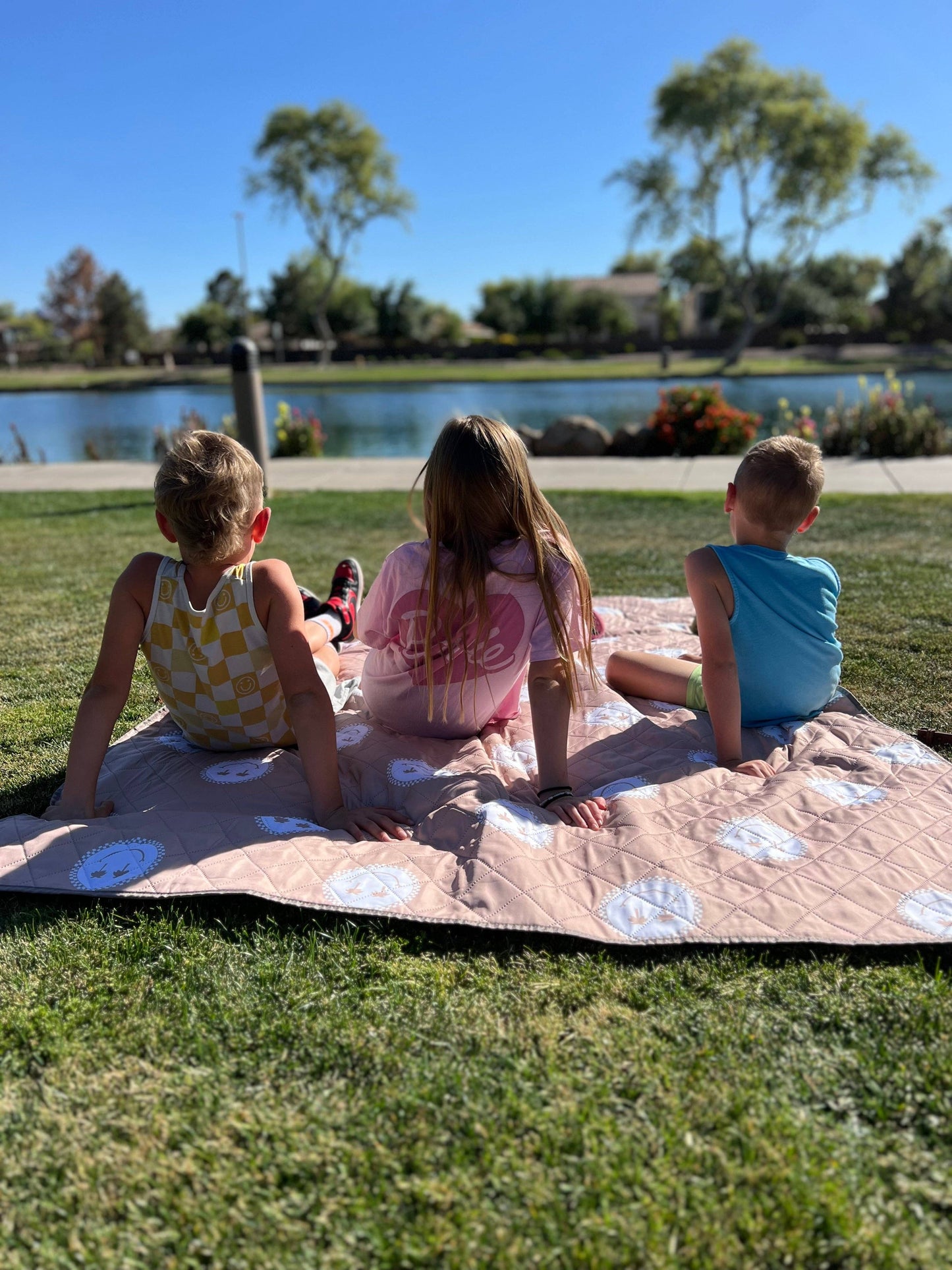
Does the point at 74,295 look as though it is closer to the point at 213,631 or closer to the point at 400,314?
the point at 400,314

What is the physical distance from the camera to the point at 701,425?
1216 cm

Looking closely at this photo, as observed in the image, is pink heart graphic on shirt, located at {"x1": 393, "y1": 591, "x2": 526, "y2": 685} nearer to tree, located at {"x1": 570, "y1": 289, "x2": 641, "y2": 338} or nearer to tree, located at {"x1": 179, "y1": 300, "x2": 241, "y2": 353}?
tree, located at {"x1": 570, "y1": 289, "x2": 641, "y2": 338}

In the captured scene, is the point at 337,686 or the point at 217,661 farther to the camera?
the point at 337,686

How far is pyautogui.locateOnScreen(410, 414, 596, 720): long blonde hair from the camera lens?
2482 millimetres

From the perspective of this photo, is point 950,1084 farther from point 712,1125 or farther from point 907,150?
point 907,150

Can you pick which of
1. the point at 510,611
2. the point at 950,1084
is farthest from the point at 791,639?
the point at 950,1084

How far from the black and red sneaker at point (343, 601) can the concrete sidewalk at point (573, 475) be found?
16.1ft

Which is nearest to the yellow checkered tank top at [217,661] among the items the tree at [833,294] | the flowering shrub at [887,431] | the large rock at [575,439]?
the flowering shrub at [887,431]

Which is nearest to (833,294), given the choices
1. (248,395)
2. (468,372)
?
(468,372)

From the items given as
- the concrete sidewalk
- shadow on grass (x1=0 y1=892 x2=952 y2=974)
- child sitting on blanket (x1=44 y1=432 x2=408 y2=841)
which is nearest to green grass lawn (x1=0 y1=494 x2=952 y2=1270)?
shadow on grass (x1=0 y1=892 x2=952 y2=974)

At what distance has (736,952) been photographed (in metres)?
1.87

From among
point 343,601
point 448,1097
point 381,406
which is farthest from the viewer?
point 381,406

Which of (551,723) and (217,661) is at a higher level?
(217,661)

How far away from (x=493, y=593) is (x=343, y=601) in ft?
3.94
